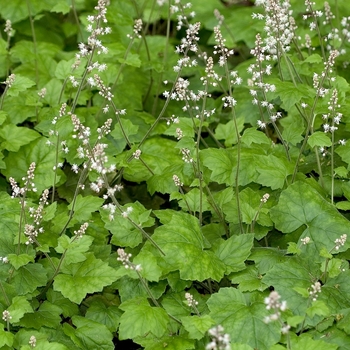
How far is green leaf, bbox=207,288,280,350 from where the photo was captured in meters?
3.49

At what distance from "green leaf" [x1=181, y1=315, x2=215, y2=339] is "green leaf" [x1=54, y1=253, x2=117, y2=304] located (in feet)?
1.82

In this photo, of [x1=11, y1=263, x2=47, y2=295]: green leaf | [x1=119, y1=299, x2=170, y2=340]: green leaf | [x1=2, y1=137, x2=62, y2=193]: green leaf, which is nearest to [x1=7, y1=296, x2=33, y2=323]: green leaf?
[x1=11, y1=263, x2=47, y2=295]: green leaf

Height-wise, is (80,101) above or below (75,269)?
above

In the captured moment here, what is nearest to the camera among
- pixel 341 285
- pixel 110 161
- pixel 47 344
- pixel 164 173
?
pixel 47 344

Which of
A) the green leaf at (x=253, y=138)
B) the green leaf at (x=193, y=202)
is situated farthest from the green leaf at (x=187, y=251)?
the green leaf at (x=253, y=138)

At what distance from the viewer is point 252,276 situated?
3875mm


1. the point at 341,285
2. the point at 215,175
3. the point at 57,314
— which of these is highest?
the point at 215,175

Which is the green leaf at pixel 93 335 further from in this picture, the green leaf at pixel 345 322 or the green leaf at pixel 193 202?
the green leaf at pixel 345 322

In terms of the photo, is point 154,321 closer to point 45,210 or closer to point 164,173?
point 45,210

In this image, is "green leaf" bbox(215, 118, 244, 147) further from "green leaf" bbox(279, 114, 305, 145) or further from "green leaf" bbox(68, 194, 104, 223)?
"green leaf" bbox(68, 194, 104, 223)

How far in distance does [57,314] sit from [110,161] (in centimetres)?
104

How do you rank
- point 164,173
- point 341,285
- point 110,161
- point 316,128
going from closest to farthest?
point 341,285
point 110,161
point 164,173
point 316,128

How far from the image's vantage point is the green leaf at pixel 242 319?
3.49 metres

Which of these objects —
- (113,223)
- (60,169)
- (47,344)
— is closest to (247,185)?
(113,223)
